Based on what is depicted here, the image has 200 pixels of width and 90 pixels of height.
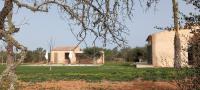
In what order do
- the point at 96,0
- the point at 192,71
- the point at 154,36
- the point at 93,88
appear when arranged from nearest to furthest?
the point at 96,0 < the point at 192,71 < the point at 93,88 < the point at 154,36

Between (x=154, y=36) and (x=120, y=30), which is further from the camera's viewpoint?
(x=154, y=36)

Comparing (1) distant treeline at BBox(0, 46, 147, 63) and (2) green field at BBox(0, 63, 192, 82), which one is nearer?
(2) green field at BBox(0, 63, 192, 82)

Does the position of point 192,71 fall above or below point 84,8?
below

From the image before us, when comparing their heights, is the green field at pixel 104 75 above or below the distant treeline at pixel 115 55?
below

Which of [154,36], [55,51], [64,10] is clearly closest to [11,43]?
[64,10]

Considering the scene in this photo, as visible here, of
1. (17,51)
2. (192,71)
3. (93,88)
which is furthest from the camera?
(93,88)

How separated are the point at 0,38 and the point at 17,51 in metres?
0.36

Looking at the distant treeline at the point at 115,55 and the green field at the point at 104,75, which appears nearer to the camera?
the green field at the point at 104,75

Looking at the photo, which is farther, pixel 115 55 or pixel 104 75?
pixel 115 55

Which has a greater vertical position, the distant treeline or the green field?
the distant treeline

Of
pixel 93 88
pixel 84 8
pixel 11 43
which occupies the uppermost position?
pixel 84 8

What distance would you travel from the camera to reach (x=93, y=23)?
7.48m

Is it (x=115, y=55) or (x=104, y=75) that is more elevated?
(x=115, y=55)

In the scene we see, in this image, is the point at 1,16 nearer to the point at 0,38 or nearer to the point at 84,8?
the point at 0,38
